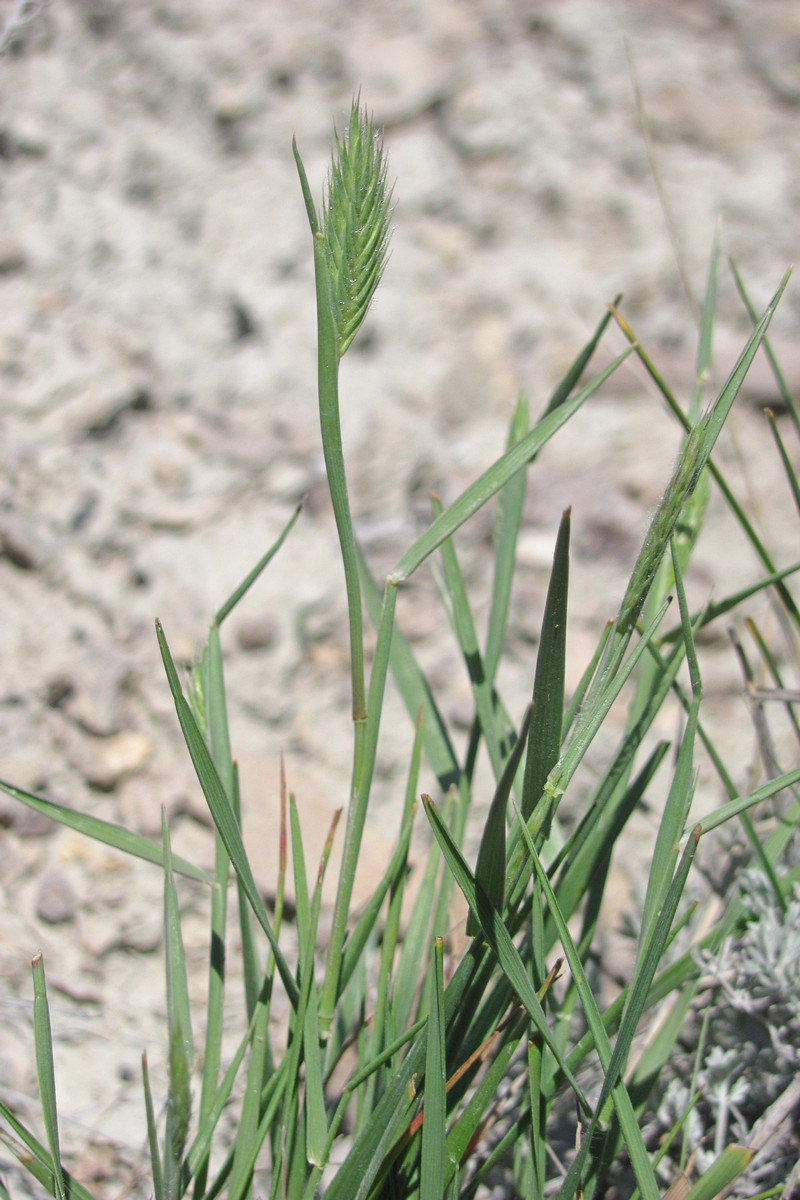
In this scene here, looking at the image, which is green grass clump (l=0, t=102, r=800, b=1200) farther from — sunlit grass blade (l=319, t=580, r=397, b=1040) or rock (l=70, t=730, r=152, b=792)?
rock (l=70, t=730, r=152, b=792)

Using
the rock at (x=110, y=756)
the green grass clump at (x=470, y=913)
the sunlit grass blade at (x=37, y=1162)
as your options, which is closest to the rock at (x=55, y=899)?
the rock at (x=110, y=756)

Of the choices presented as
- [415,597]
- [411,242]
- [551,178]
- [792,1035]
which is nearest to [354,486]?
[415,597]

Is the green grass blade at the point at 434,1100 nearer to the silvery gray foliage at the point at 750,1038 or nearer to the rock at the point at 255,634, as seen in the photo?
the silvery gray foliage at the point at 750,1038

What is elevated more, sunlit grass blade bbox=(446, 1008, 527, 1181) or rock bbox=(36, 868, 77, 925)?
rock bbox=(36, 868, 77, 925)

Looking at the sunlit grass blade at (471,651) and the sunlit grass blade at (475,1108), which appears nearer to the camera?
the sunlit grass blade at (475,1108)

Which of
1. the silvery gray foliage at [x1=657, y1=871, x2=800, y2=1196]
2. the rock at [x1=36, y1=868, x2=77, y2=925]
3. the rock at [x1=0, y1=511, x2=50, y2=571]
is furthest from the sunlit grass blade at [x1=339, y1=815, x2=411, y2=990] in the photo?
the rock at [x1=0, y1=511, x2=50, y2=571]

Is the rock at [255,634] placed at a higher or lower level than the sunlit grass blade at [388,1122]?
higher
